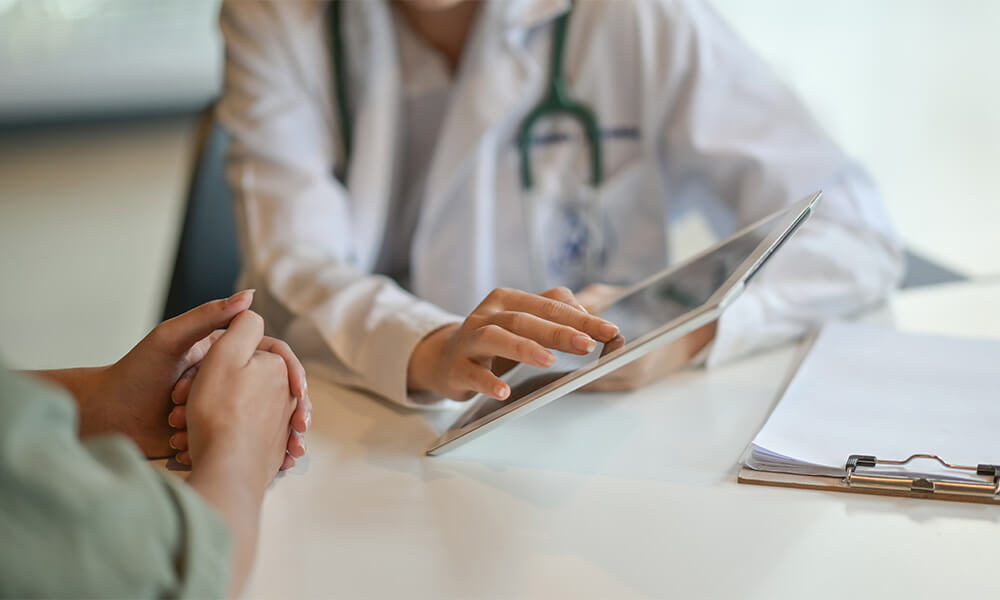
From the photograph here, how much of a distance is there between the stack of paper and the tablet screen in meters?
0.10

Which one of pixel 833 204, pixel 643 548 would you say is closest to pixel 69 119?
pixel 833 204

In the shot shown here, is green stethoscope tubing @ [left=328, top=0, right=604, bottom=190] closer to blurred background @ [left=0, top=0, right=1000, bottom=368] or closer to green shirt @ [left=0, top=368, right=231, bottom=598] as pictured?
blurred background @ [left=0, top=0, right=1000, bottom=368]

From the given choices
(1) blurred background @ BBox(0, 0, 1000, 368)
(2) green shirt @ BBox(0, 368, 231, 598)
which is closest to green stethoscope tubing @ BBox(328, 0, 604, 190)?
(1) blurred background @ BBox(0, 0, 1000, 368)

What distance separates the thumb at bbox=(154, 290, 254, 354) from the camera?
1.76ft

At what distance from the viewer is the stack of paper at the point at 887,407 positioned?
546mm

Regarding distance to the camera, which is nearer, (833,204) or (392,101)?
(833,204)

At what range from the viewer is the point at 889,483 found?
52 centimetres

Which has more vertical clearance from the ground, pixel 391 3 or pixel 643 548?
pixel 391 3

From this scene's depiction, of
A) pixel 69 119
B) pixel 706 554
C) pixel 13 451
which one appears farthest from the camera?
pixel 69 119

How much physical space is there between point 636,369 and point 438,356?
0.15 metres

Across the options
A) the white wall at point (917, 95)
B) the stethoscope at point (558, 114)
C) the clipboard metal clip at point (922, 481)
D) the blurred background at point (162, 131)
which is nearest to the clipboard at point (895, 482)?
the clipboard metal clip at point (922, 481)

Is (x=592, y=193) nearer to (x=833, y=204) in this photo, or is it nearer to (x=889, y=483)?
(x=833, y=204)

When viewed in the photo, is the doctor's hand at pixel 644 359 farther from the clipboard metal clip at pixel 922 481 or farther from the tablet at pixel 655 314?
the clipboard metal clip at pixel 922 481

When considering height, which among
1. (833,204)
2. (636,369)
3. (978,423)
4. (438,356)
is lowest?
(438,356)
